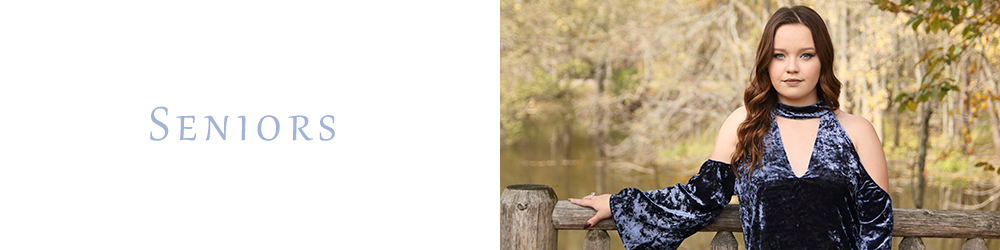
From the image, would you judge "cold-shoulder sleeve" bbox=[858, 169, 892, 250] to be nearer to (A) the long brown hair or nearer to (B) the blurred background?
(A) the long brown hair

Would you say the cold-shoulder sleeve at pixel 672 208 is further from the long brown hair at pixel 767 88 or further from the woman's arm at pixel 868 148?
the woman's arm at pixel 868 148

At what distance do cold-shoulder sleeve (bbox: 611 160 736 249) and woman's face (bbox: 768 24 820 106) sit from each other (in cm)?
20

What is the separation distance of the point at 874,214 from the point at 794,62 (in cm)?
30

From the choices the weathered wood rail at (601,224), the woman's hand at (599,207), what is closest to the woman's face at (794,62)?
the weathered wood rail at (601,224)

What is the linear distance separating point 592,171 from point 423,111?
320 inches

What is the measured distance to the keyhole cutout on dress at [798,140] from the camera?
136 cm

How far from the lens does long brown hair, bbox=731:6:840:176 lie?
1.36 metres

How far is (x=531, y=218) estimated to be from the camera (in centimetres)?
161

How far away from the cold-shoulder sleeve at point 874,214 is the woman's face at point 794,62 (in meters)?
0.18

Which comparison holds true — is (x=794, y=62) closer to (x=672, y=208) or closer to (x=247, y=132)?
(x=672, y=208)

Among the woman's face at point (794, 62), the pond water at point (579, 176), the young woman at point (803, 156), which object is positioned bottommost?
the pond water at point (579, 176)

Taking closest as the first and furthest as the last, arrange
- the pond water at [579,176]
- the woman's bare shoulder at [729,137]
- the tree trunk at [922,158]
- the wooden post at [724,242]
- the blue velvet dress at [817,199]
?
the blue velvet dress at [817,199] → the woman's bare shoulder at [729,137] → the wooden post at [724,242] → the tree trunk at [922,158] → the pond water at [579,176]

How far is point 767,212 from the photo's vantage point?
138 cm

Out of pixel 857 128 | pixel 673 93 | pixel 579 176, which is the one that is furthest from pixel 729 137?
pixel 579 176
